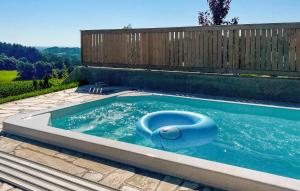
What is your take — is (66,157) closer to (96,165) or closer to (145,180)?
(96,165)

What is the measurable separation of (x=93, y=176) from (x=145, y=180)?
628 mm

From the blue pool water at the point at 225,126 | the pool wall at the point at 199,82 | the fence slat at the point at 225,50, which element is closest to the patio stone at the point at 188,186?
the blue pool water at the point at 225,126

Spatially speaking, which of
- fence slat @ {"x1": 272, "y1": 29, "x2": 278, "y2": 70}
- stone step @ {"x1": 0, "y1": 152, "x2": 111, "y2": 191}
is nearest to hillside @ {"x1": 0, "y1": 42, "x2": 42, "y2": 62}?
fence slat @ {"x1": 272, "y1": 29, "x2": 278, "y2": 70}

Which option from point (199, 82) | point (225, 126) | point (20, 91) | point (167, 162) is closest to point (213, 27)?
point (199, 82)

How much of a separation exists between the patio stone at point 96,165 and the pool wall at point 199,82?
573cm

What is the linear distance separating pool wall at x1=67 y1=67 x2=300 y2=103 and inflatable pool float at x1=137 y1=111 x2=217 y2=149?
2824 millimetres

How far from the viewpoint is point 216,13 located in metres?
15.7

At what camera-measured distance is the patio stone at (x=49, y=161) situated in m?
3.99

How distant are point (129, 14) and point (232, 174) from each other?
1369cm

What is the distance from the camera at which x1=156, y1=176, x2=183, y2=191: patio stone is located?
3479 millimetres

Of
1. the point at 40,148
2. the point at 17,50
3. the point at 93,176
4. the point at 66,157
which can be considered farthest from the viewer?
the point at 17,50

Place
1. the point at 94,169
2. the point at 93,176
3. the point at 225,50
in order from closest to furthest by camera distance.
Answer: the point at 93,176 → the point at 94,169 → the point at 225,50

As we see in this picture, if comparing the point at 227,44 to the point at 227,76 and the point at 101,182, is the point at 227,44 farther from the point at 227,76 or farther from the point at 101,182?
the point at 101,182

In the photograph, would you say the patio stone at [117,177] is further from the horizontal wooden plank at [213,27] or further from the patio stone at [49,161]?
the horizontal wooden plank at [213,27]
